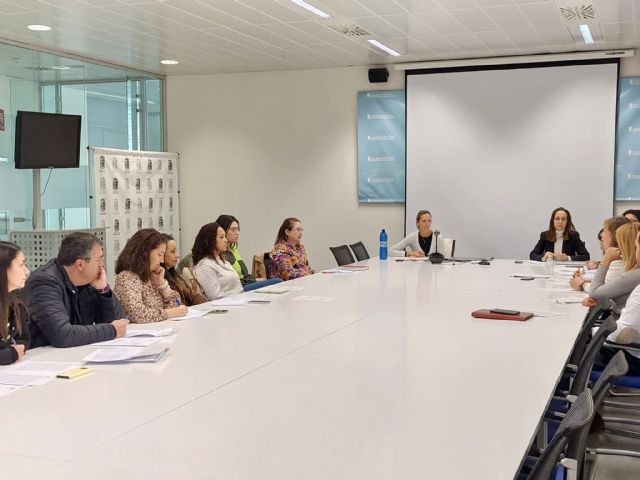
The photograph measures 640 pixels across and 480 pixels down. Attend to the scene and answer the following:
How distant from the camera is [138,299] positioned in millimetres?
4312

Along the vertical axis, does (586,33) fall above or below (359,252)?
above

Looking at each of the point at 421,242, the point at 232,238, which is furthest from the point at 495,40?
the point at 232,238

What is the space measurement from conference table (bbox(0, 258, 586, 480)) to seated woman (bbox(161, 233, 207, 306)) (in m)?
0.78

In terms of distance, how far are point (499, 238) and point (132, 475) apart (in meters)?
8.05

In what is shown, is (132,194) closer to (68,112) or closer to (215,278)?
(68,112)

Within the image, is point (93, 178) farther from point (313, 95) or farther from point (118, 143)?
point (313, 95)

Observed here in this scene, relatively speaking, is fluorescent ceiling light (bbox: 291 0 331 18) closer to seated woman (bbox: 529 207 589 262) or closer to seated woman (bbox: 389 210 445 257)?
seated woman (bbox: 389 210 445 257)

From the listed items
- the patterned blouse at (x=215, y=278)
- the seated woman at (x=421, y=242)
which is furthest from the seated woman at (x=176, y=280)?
the seated woman at (x=421, y=242)

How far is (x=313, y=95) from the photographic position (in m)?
10.1

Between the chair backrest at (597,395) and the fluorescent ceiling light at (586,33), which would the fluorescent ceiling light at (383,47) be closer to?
the fluorescent ceiling light at (586,33)

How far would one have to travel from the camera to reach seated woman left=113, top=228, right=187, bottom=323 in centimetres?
427

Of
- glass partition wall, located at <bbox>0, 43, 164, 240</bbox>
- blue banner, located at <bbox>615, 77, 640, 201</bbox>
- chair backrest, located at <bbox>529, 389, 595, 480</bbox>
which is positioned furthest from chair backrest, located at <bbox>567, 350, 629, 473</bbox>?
glass partition wall, located at <bbox>0, 43, 164, 240</bbox>

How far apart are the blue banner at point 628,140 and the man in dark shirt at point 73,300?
6801mm

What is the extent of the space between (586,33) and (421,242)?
2.82m
